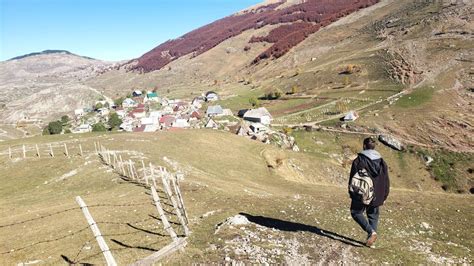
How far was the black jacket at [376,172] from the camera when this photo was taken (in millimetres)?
14562

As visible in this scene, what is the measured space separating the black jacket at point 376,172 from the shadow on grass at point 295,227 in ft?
10.1

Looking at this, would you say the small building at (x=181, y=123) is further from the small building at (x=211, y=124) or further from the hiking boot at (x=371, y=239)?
the hiking boot at (x=371, y=239)

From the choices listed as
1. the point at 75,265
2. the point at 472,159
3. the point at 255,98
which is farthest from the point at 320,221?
the point at 255,98

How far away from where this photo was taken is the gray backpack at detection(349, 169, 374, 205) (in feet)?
47.6

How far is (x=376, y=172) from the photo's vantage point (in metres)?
14.6

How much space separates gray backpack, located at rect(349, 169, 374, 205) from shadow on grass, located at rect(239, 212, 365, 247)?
3.12 m

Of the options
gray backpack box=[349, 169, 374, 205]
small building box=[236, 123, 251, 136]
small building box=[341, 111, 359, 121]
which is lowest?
small building box=[341, 111, 359, 121]

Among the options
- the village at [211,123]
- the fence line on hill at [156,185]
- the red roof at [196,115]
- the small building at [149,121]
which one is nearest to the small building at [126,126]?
the village at [211,123]

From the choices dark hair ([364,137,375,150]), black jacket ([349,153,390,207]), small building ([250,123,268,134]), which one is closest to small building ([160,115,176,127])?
small building ([250,123,268,134])

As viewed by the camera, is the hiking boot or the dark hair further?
the hiking boot

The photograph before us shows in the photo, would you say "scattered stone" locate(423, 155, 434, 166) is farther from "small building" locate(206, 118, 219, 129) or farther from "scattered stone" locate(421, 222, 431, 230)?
"scattered stone" locate(421, 222, 431, 230)

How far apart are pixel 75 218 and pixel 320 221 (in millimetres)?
15322

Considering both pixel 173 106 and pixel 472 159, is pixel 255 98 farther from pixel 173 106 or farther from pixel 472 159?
pixel 472 159

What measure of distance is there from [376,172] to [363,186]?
2.55 feet
